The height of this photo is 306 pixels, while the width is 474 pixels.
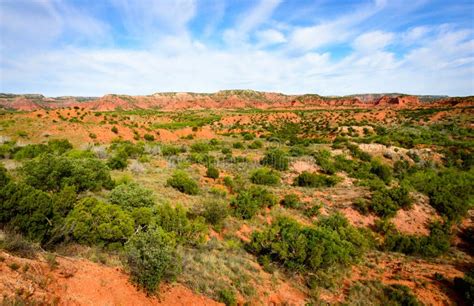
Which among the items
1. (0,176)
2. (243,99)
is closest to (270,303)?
(0,176)

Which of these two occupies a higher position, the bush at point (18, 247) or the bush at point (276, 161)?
the bush at point (18, 247)

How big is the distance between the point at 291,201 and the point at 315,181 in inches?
216

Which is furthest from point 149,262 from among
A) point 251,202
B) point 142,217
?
point 251,202

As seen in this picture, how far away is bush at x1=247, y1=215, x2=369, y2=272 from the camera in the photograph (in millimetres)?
9289

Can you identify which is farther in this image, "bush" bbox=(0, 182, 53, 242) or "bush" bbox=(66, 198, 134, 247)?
"bush" bbox=(66, 198, 134, 247)

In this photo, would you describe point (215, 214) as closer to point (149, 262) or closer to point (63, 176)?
point (149, 262)

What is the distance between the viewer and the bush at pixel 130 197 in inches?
424

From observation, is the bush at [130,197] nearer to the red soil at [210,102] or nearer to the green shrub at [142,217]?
the green shrub at [142,217]

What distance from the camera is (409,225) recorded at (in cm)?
1536

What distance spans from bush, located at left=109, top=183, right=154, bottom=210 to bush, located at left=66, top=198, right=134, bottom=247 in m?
1.51

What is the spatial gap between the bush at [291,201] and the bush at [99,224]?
980cm

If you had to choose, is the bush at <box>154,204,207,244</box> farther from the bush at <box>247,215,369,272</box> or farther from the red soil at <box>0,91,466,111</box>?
the red soil at <box>0,91,466,111</box>

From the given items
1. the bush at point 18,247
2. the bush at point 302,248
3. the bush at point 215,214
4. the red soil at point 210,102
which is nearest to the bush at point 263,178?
the bush at point 215,214

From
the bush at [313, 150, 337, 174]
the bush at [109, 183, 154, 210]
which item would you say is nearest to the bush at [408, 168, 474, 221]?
the bush at [313, 150, 337, 174]
